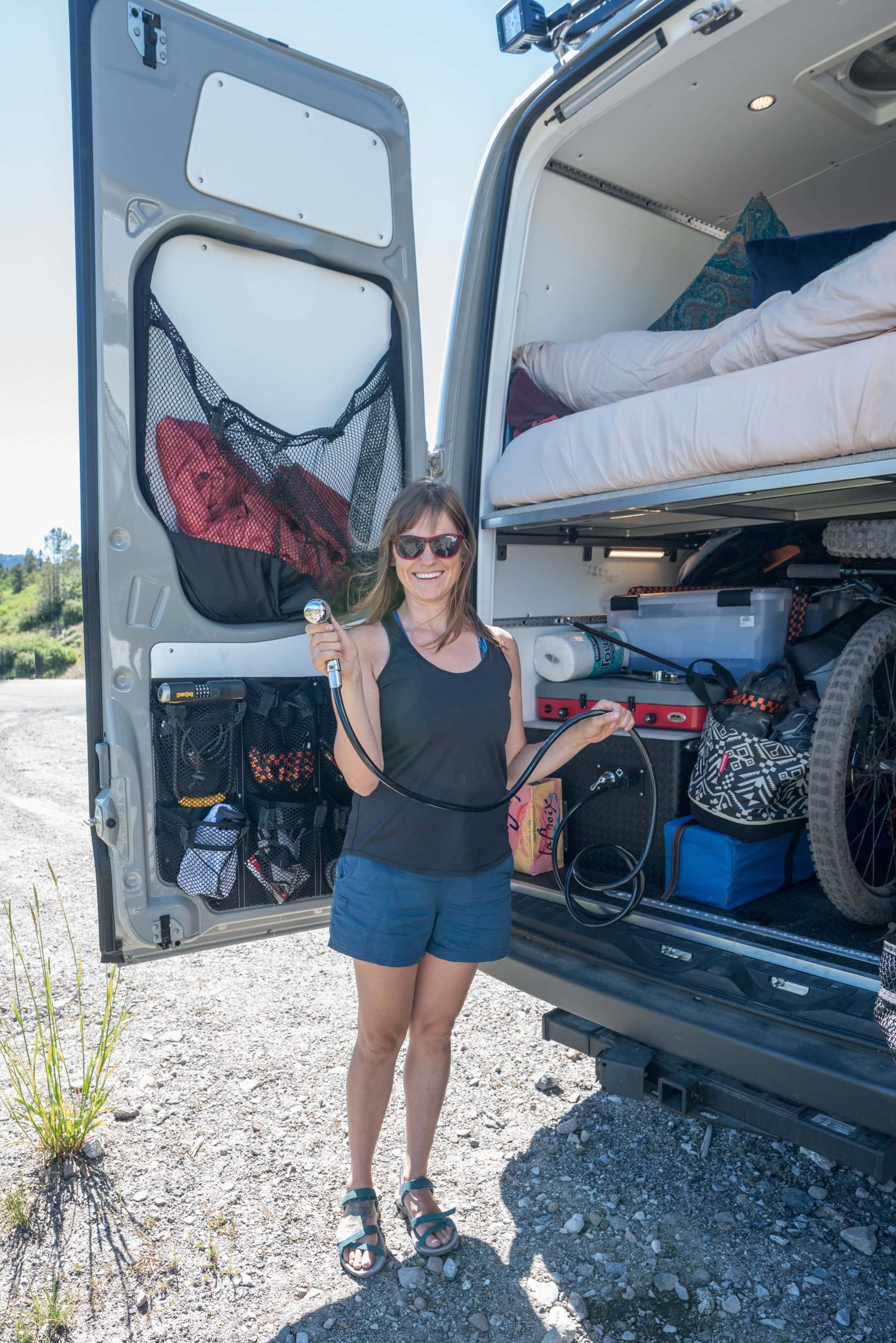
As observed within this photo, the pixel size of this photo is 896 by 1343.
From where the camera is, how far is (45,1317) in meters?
1.99

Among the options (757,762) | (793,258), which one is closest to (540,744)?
(757,762)

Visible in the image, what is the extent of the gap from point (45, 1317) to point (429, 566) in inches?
76.2

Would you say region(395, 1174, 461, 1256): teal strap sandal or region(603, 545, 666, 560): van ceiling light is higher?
region(603, 545, 666, 560): van ceiling light

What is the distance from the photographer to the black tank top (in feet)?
6.67

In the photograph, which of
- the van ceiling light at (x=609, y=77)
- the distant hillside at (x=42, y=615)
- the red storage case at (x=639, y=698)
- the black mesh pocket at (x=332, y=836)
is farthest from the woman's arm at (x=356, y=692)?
the distant hillside at (x=42, y=615)

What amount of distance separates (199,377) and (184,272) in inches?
10.5

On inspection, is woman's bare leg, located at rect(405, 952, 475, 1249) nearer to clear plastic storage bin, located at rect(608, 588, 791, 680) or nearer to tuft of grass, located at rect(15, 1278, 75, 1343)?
tuft of grass, located at rect(15, 1278, 75, 1343)

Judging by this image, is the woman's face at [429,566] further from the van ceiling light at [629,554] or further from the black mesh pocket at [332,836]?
the van ceiling light at [629,554]

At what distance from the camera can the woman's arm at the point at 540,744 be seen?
7.01ft

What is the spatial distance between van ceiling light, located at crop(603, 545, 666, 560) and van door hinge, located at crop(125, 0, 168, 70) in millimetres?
2257

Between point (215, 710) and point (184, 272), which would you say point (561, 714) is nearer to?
point (215, 710)

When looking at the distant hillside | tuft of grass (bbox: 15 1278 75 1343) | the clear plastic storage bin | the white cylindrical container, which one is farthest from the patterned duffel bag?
the distant hillside

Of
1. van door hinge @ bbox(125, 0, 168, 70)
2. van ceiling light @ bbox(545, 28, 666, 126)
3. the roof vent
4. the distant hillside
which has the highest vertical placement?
the roof vent

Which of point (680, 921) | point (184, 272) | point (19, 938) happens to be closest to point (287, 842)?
point (680, 921)
